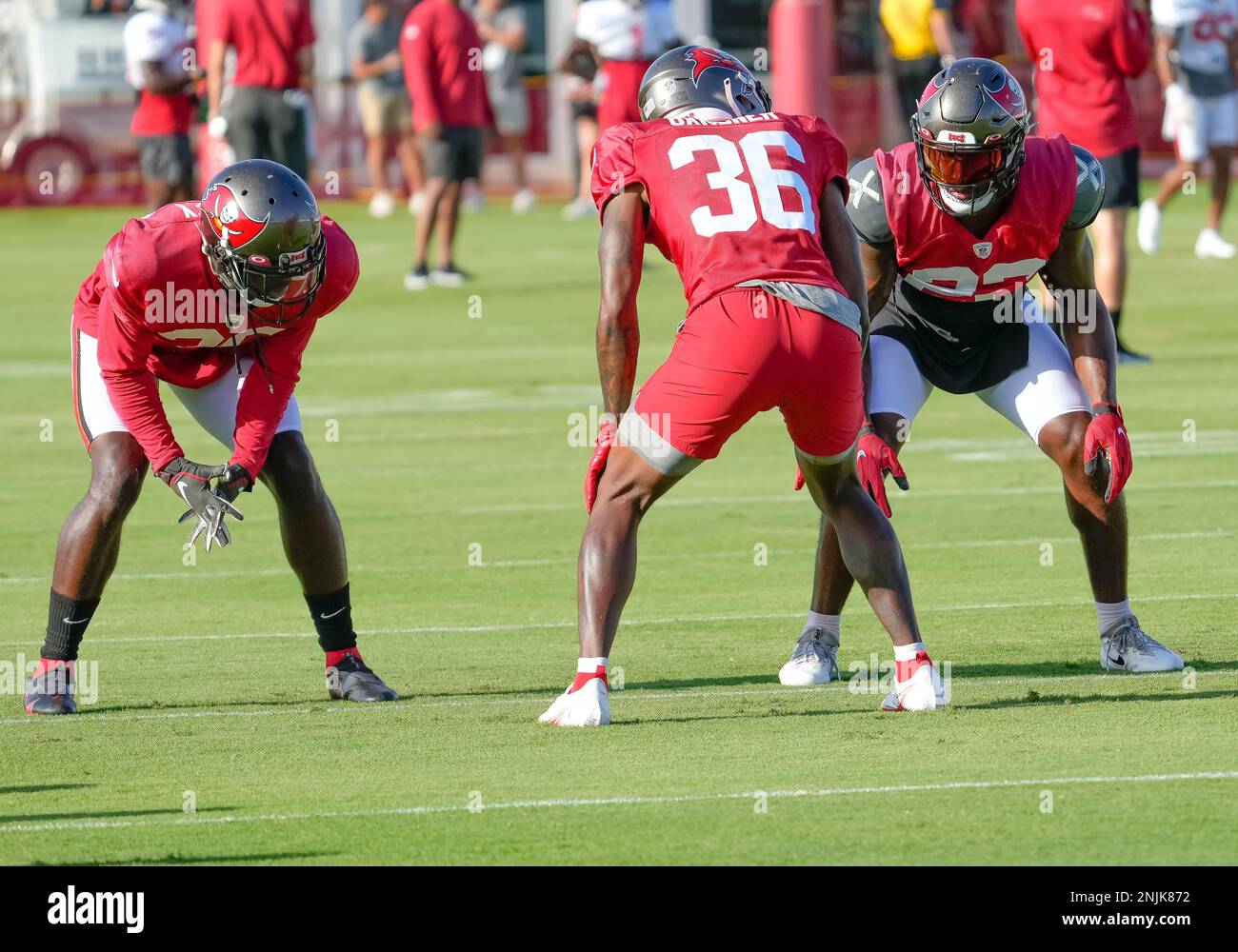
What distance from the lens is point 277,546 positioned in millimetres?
10961

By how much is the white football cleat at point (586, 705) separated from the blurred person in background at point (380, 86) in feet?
69.9

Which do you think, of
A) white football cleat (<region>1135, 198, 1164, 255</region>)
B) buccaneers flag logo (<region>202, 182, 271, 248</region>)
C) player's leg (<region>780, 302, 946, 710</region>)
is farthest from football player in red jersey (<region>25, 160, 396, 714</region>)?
white football cleat (<region>1135, 198, 1164, 255</region>)

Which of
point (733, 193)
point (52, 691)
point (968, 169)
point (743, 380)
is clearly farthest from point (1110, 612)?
point (52, 691)

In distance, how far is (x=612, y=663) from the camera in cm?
829

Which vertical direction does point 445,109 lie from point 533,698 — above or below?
above

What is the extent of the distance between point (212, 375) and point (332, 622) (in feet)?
2.91

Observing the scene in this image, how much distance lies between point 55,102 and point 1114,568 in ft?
79.6

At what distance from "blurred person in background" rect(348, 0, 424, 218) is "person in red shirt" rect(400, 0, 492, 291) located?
28.2 feet

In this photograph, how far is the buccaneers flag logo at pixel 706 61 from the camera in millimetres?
7277

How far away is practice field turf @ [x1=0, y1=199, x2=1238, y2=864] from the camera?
5910 mm

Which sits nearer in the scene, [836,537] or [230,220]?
[230,220]

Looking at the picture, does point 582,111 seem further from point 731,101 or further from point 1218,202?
point 731,101

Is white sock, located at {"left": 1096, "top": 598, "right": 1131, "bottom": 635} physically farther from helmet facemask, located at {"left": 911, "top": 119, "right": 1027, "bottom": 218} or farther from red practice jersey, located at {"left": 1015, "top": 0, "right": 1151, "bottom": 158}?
red practice jersey, located at {"left": 1015, "top": 0, "right": 1151, "bottom": 158}
